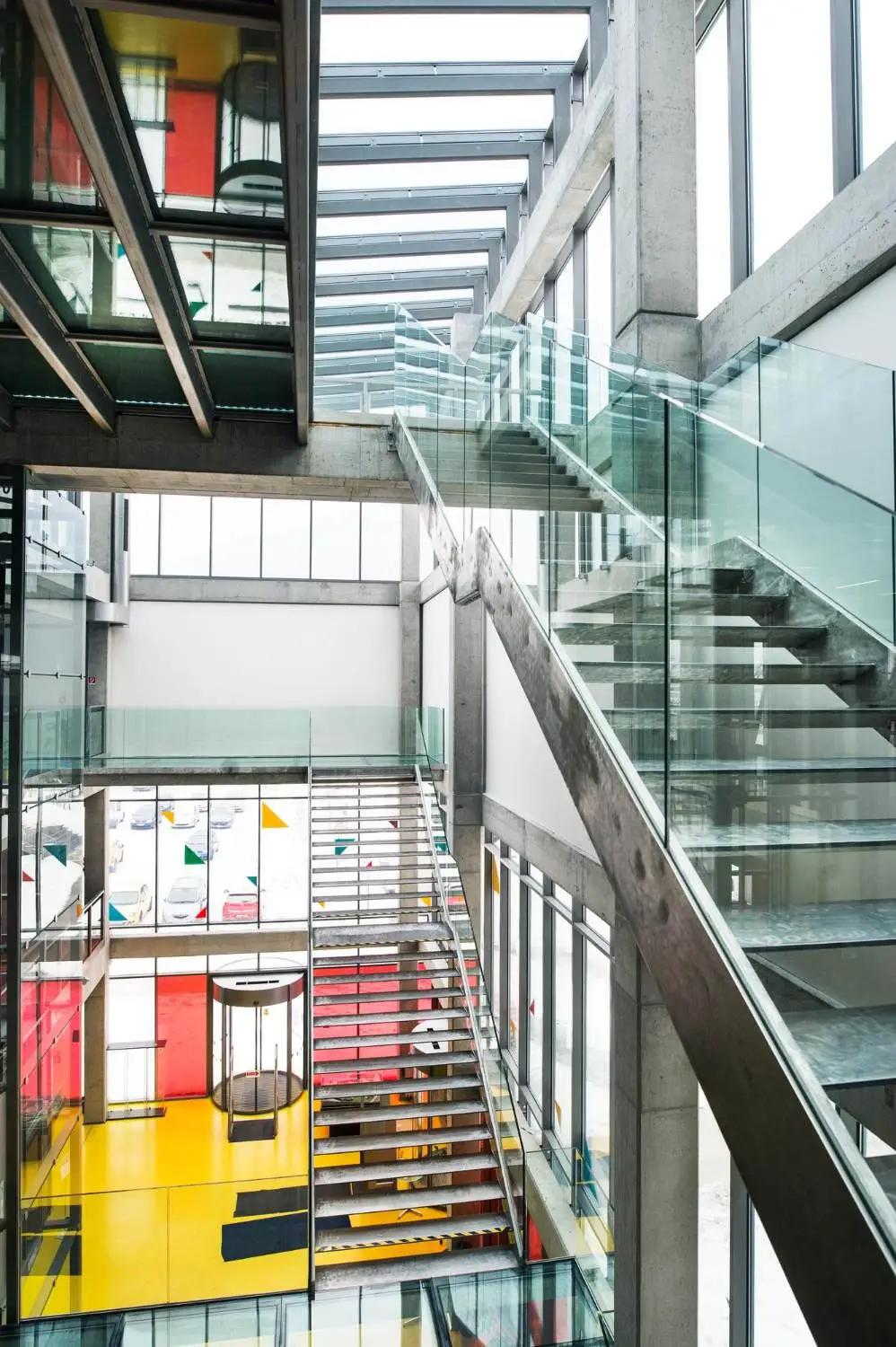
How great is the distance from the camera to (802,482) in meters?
4.43

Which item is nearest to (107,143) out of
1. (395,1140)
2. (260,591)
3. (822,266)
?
(822,266)

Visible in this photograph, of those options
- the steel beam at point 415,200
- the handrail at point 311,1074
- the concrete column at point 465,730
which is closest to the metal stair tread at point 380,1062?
the handrail at point 311,1074

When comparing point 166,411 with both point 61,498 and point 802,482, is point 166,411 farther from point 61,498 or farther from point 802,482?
point 802,482

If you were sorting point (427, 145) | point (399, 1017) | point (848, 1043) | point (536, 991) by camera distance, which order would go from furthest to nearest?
point (536, 991) < point (427, 145) < point (399, 1017) < point (848, 1043)

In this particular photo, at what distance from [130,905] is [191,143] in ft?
57.2

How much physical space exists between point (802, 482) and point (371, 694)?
18.8 meters

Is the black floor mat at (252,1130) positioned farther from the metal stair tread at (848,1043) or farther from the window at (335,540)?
the metal stair tread at (848,1043)

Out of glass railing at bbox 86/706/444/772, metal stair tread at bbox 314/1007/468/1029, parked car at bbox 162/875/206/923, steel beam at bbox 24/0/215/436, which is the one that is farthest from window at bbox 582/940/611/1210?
parked car at bbox 162/875/206/923

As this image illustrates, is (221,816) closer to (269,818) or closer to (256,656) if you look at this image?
(269,818)

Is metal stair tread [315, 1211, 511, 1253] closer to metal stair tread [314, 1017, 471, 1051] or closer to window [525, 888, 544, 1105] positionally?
metal stair tread [314, 1017, 471, 1051]

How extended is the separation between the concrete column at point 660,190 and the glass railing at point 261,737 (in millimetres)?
9417

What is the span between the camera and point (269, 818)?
2108 cm

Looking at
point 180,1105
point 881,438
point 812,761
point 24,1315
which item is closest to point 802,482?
point 881,438

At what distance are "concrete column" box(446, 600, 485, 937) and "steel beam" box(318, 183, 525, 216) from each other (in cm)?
666
